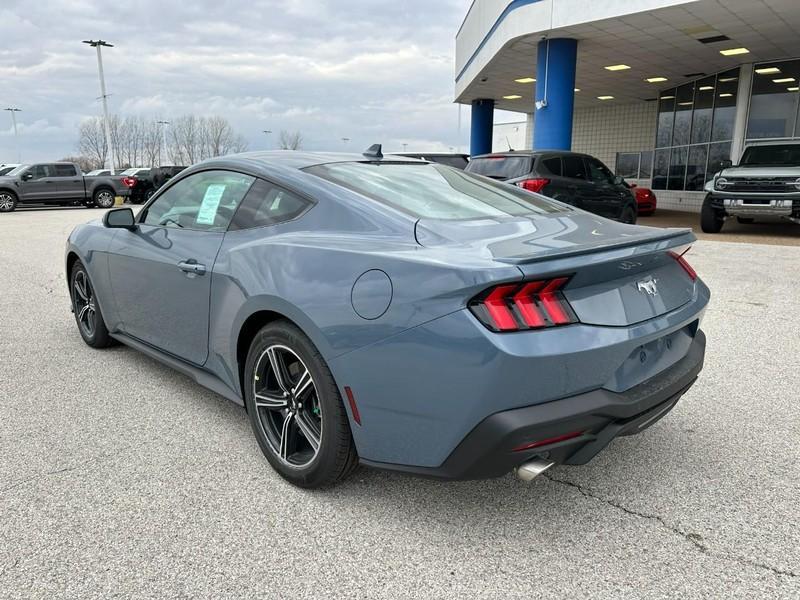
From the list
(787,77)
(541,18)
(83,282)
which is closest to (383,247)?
(83,282)

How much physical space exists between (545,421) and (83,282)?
397 centimetres

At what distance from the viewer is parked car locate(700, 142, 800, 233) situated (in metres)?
11.6

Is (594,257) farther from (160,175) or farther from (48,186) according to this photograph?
(160,175)

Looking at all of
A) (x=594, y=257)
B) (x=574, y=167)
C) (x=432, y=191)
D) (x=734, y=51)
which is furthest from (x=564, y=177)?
(x=734, y=51)

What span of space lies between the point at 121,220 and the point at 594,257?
2.94 m

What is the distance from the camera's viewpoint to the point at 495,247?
220 cm

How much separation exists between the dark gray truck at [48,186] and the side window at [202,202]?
74.4ft

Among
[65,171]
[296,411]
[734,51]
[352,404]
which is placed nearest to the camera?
[352,404]

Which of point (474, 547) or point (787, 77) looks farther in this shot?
point (787, 77)

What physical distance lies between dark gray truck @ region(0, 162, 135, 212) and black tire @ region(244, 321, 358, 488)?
2416cm

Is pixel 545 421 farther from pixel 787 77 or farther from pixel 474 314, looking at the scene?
pixel 787 77

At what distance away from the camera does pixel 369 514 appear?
248cm

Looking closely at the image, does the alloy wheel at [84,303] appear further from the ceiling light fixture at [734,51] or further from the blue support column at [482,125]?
the blue support column at [482,125]

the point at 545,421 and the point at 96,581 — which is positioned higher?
the point at 545,421
